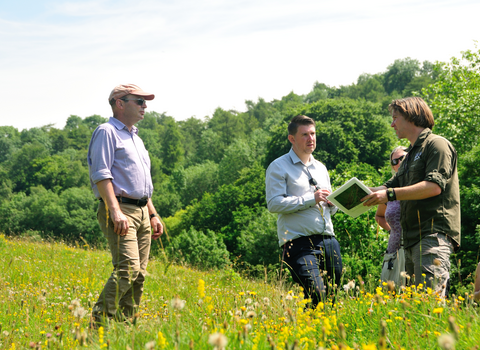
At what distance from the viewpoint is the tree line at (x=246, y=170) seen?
591 inches

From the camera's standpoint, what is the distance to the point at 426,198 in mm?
3412

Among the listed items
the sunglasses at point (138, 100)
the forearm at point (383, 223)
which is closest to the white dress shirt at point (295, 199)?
the forearm at point (383, 223)

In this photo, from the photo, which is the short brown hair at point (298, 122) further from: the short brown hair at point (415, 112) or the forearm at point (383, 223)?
the forearm at point (383, 223)

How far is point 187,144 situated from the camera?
266 ft

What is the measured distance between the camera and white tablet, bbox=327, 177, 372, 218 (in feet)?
11.9

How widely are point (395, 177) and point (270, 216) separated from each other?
2661 centimetres

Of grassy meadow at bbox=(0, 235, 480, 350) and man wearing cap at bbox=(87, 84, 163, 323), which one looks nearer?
grassy meadow at bbox=(0, 235, 480, 350)

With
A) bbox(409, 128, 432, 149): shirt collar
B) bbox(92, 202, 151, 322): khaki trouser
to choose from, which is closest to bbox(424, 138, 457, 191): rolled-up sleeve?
bbox(409, 128, 432, 149): shirt collar

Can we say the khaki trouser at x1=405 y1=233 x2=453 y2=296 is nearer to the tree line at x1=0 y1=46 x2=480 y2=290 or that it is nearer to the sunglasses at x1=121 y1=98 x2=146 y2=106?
the tree line at x1=0 y1=46 x2=480 y2=290

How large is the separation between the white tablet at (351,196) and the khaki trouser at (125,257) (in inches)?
68.3

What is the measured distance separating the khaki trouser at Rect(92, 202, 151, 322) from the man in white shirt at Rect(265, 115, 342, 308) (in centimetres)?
123

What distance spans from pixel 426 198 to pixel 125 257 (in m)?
2.51

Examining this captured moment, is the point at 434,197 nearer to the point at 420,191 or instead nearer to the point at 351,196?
the point at 420,191

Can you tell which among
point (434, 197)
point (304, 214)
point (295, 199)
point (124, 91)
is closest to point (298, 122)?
point (295, 199)
